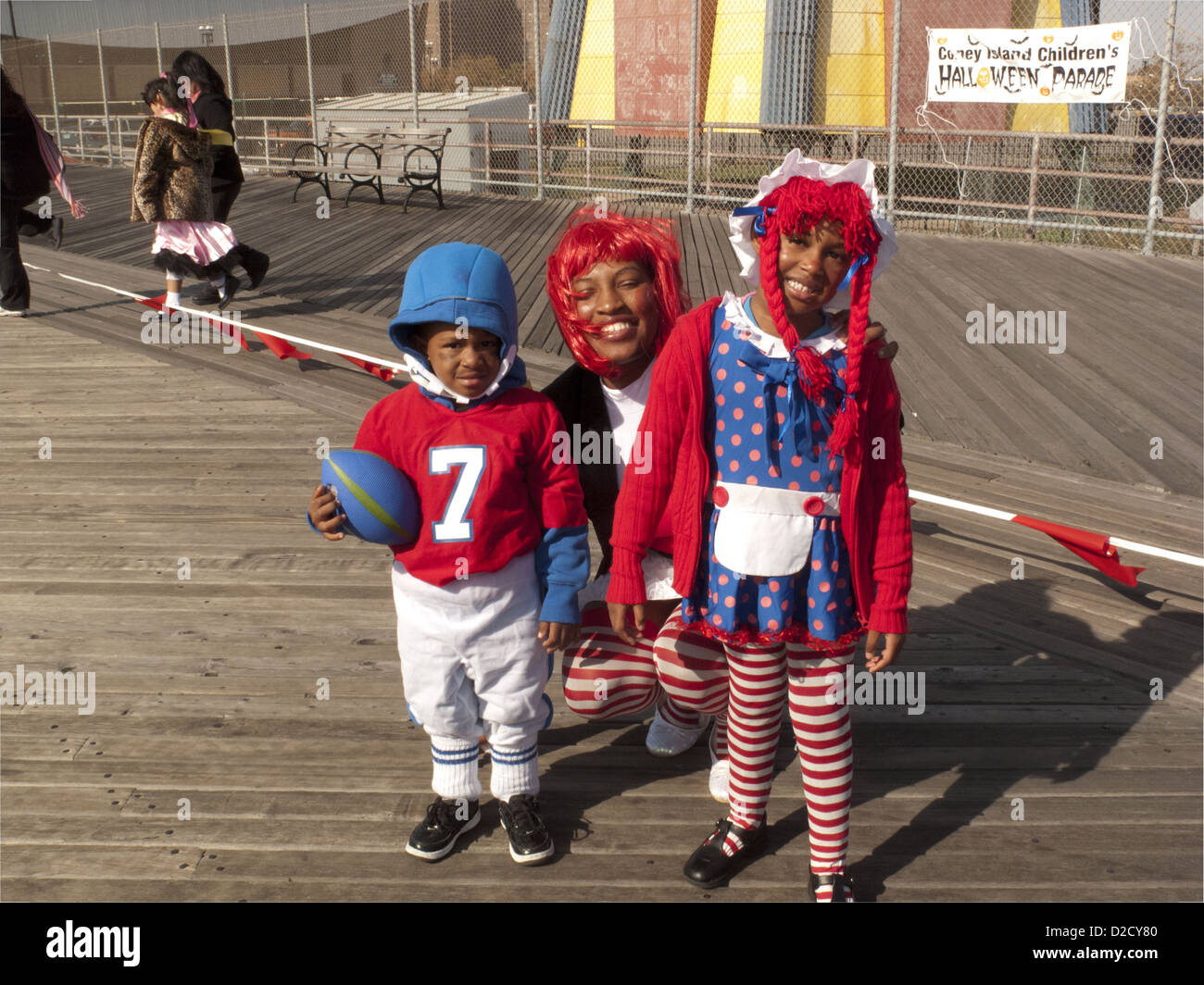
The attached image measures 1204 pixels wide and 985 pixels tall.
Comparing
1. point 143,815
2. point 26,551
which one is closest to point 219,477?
point 26,551

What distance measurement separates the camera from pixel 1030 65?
10.9m

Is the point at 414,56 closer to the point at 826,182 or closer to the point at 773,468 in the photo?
the point at 826,182

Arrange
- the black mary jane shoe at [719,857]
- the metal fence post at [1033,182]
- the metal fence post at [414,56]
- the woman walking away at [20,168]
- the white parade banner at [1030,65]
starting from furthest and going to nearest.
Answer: the metal fence post at [414,56]
the metal fence post at [1033,182]
the white parade banner at [1030,65]
the woman walking away at [20,168]
the black mary jane shoe at [719,857]

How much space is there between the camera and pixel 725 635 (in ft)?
8.03

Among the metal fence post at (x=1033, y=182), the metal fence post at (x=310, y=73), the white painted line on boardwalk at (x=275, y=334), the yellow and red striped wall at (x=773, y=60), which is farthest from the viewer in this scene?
the metal fence post at (x=310, y=73)

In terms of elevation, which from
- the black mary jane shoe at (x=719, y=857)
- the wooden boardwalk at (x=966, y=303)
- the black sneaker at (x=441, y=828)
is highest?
the wooden boardwalk at (x=966, y=303)

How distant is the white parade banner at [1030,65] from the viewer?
10312 millimetres

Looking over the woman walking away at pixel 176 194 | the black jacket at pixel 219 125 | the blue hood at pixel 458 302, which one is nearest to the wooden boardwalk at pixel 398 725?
the blue hood at pixel 458 302

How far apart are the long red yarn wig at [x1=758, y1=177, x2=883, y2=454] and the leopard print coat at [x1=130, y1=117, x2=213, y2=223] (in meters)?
6.81

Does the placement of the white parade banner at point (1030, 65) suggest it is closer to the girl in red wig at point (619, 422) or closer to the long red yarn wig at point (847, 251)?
the girl in red wig at point (619, 422)

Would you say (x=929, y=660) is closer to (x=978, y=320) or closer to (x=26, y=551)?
(x=26, y=551)

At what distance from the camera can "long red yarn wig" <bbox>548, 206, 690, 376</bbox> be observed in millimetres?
2662

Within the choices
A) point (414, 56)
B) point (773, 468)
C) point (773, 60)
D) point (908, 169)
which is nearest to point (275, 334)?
point (773, 468)

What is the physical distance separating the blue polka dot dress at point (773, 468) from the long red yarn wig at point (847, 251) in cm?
4
